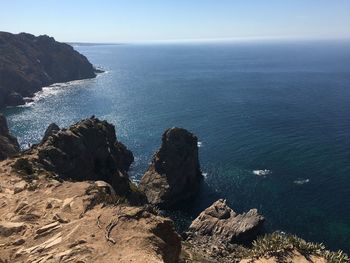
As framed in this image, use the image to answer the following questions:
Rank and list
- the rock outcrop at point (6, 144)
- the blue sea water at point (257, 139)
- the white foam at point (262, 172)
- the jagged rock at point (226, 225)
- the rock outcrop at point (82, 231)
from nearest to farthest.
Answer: the rock outcrop at point (82, 231) < the jagged rock at point (226, 225) < the blue sea water at point (257, 139) < the rock outcrop at point (6, 144) < the white foam at point (262, 172)

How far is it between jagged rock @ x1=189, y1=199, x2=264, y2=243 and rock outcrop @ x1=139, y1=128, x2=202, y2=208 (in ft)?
46.1

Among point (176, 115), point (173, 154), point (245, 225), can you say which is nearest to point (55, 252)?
point (245, 225)

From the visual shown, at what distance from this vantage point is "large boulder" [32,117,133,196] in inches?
2377

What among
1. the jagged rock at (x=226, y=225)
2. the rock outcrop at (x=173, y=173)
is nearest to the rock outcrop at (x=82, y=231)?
the jagged rock at (x=226, y=225)

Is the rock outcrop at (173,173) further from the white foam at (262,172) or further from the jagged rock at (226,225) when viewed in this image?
the jagged rock at (226,225)

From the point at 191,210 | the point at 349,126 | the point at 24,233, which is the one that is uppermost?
the point at 24,233

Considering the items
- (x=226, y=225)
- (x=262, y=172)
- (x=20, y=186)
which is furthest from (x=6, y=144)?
(x=262, y=172)

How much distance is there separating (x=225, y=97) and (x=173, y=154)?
101 metres

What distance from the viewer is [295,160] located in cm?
10075

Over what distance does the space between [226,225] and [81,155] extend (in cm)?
2853

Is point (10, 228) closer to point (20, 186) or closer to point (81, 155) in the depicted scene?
point (20, 186)

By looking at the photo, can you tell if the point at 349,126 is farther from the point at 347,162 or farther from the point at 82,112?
the point at 82,112

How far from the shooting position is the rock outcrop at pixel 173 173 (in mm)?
85750

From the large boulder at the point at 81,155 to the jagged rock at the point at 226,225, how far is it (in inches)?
586
